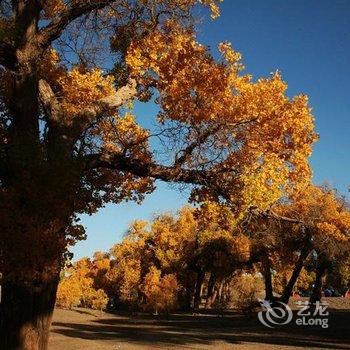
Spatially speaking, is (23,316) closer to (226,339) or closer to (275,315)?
(226,339)

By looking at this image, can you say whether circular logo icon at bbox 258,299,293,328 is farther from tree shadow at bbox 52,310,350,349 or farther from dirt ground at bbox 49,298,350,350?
tree shadow at bbox 52,310,350,349

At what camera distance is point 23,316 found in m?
11.1

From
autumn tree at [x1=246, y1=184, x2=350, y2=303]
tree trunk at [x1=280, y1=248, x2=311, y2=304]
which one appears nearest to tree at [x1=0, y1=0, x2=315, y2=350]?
autumn tree at [x1=246, y1=184, x2=350, y2=303]

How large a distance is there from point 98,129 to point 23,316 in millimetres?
7017

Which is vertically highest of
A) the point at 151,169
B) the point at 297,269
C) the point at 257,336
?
the point at 151,169

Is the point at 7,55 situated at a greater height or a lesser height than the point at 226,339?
greater

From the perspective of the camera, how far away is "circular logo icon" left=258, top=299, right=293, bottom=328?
117 ft

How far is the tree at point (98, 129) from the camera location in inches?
418

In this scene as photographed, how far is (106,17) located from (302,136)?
24.9ft

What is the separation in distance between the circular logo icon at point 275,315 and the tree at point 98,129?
2367 centimetres

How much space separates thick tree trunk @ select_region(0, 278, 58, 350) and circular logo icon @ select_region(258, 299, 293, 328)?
25.9 meters

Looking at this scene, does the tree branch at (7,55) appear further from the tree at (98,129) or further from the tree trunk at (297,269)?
the tree trunk at (297,269)

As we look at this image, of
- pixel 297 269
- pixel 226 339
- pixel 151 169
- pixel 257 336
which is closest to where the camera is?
pixel 151 169

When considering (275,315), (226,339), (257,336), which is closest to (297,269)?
(275,315)
